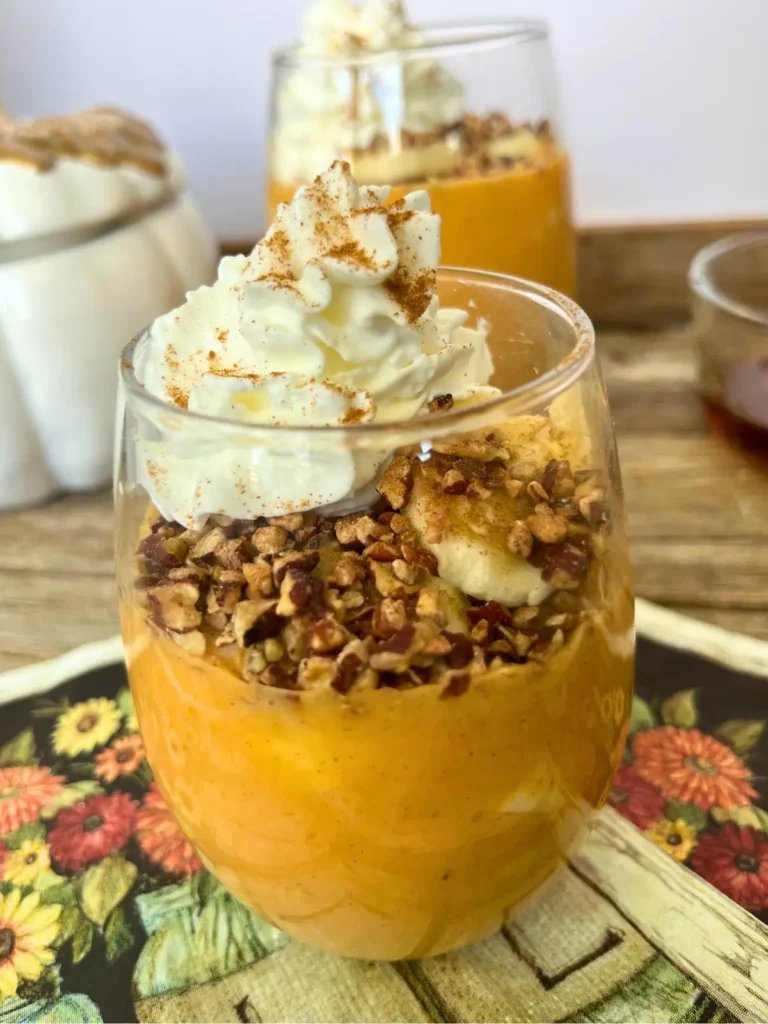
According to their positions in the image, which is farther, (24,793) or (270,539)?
(24,793)

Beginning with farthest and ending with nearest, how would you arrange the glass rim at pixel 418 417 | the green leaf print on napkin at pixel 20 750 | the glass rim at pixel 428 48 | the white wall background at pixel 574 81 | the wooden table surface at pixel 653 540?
the white wall background at pixel 574 81, the glass rim at pixel 428 48, the wooden table surface at pixel 653 540, the green leaf print on napkin at pixel 20 750, the glass rim at pixel 418 417

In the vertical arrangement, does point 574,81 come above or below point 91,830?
above

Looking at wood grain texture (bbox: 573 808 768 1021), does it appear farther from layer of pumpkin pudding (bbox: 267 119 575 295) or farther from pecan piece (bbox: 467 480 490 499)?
layer of pumpkin pudding (bbox: 267 119 575 295)

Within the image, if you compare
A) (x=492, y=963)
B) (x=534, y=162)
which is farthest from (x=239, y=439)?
(x=534, y=162)

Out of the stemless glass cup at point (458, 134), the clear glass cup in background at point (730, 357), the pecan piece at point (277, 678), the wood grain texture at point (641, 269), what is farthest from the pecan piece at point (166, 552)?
the wood grain texture at point (641, 269)

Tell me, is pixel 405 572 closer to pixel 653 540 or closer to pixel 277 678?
pixel 277 678

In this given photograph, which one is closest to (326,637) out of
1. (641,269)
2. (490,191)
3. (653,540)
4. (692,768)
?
(692,768)

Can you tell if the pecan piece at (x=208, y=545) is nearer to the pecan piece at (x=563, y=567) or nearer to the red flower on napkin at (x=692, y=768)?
the pecan piece at (x=563, y=567)

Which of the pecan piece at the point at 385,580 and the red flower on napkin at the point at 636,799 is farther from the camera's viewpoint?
the red flower on napkin at the point at 636,799
